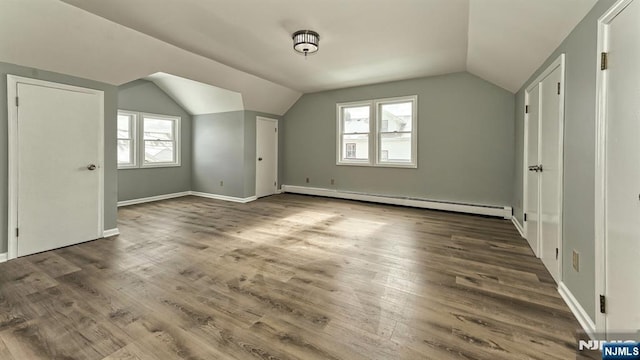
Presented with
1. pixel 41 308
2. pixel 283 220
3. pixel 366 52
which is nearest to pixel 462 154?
pixel 366 52

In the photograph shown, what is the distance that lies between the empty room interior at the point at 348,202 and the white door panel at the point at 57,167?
0.06 ft

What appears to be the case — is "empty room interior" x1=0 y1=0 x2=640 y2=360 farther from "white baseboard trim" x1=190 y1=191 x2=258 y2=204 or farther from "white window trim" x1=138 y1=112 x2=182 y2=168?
"white baseboard trim" x1=190 y1=191 x2=258 y2=204

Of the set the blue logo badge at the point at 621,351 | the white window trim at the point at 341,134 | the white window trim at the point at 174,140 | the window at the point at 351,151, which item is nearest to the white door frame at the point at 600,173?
the blue logo badge at the point at 621,351

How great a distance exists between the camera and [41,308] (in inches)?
76.8

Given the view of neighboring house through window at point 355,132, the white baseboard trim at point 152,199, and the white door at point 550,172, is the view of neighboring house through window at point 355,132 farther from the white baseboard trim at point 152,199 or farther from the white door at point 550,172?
the white baseboard trim at point 152,199

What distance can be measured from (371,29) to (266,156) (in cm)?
428

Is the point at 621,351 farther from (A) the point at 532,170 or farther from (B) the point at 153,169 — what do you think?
(B) the point at 153,169

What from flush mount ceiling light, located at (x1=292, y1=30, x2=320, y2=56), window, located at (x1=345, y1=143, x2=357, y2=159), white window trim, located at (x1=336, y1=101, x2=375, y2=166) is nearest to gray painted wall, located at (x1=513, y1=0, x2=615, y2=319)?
flush mount ceiling light, located at (x1=292, y1=30, x2=320, y2=56)

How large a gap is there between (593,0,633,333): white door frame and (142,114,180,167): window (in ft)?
23.3

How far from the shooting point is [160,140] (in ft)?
21.0

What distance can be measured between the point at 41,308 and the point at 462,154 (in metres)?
5.72

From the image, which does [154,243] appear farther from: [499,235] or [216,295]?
[499,235]

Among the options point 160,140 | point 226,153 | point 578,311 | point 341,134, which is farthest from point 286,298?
→ point 160,140

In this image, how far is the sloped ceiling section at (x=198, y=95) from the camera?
18.7ft
